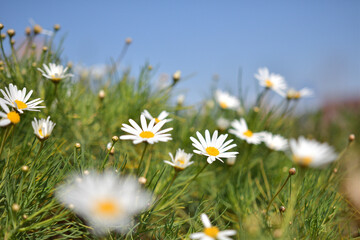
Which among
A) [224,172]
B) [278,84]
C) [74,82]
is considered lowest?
[224,172]

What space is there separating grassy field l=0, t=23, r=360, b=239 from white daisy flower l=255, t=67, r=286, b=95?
3.7 inches

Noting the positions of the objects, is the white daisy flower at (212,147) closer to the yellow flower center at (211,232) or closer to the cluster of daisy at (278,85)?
the yellow flower center at (211,232)

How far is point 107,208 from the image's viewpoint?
58 centimetres

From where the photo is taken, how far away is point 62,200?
0.74 metres

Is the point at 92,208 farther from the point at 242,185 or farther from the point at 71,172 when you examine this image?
the point at 242,185

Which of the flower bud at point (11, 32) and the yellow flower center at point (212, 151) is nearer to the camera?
the yellow flower center at point (212, 151)

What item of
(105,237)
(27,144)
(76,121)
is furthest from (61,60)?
(105,237)

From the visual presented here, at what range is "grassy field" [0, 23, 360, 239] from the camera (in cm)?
75

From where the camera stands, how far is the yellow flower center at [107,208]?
1.89 feet

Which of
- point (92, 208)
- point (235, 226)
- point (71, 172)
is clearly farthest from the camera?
point (235, 226)

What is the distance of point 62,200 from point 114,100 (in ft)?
2.74

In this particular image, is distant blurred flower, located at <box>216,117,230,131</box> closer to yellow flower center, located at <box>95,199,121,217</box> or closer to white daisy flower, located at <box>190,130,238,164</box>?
white daisy flower, located at <box>190,130,238,164</box>

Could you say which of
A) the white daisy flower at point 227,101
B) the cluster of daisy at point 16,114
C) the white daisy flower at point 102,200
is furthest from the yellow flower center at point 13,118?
the white daisy flower at point 227,101

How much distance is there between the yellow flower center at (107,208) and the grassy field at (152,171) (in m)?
0.11
